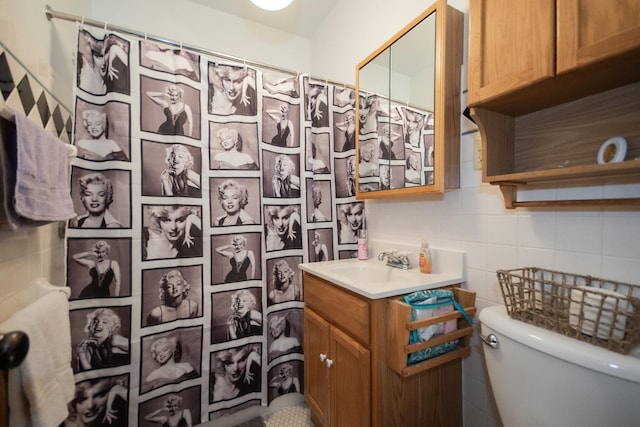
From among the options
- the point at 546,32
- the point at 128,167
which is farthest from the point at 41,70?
the point at 546,32

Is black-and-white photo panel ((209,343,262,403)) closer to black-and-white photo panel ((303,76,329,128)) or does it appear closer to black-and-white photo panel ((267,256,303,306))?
black-and-white photo panel ((267,256,303,306))

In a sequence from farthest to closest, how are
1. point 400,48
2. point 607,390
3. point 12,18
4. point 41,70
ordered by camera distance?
point 400,48
point 41,70
point 12,18
point 607,390

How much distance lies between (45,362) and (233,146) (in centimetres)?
108

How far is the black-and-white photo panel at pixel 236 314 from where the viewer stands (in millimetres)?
1339

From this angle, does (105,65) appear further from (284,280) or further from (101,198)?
(284,280)

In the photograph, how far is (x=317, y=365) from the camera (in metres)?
1.28

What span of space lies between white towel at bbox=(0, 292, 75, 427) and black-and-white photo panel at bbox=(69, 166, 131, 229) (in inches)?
14.2

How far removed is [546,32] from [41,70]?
5.85ft

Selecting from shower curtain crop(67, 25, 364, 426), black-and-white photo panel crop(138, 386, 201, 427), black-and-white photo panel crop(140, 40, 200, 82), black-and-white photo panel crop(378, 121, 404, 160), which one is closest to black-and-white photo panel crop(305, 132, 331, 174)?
shower curtain crop(67, 25, 364, 426)

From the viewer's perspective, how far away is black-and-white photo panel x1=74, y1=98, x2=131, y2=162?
111cm

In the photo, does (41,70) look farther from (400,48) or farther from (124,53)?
(400,48)

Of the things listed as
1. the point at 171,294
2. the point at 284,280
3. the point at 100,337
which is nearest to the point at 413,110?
the point at 284,280

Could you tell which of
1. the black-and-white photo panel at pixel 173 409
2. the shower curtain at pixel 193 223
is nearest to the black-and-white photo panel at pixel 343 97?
the shower curtain at pixel 193 223

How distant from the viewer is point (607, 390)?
0.54 metres
